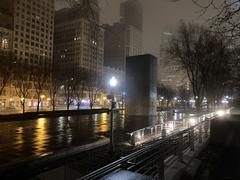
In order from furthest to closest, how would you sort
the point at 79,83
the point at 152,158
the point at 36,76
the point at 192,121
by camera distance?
the point at 79,83 < the point at 36,76 < the point at 192,121 < the point at 152,158

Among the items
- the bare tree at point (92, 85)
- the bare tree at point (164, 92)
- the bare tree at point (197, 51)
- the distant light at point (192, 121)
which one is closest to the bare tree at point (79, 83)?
the bare tree at point (92, 85)

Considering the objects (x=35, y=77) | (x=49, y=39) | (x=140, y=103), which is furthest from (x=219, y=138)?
(x=49, y=39)

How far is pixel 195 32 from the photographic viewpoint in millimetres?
31500

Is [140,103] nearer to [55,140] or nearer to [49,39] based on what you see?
[55,140]

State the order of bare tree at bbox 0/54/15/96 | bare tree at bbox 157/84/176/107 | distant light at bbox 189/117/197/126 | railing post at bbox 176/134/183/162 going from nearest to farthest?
railing post at bbox 176/134/183/162 → distant light at bbox 189/117/197/126 → bare tree at bbox 0/54/15/96 → bare tree at bbox 157/84/176/107

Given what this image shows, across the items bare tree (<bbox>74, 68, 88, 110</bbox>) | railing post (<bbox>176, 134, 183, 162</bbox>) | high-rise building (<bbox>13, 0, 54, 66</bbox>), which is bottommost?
railing post (<bbox>176, 134, 183, 162</bbox>)

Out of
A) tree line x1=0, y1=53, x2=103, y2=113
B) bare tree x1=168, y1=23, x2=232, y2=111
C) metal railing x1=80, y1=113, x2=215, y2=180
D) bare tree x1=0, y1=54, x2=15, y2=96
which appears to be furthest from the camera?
tree line x1=0, y1=53, x2=103, y2=113

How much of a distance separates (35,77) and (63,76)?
6.58 metres

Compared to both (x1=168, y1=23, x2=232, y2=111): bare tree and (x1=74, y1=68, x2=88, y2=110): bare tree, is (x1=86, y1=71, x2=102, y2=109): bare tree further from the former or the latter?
Answer: (x1=168, y1=23, x2=232, y2=111): bare tree

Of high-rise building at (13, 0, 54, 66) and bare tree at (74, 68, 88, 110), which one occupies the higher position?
high-rise building at (13, 0, 54, 66)

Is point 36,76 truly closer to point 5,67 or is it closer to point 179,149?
point 5,67

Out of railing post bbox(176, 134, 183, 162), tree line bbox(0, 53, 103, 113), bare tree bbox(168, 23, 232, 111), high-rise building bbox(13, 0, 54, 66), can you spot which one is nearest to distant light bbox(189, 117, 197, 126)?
bare tree bbox(168, 23, 232, 111)

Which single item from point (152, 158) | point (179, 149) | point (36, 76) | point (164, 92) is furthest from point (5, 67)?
point (164, 92)

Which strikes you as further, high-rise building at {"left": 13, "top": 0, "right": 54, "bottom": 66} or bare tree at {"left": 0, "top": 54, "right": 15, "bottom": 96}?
high-rise building at {"left": 13, "top": 0, "right": 54, "bottom": 66}
